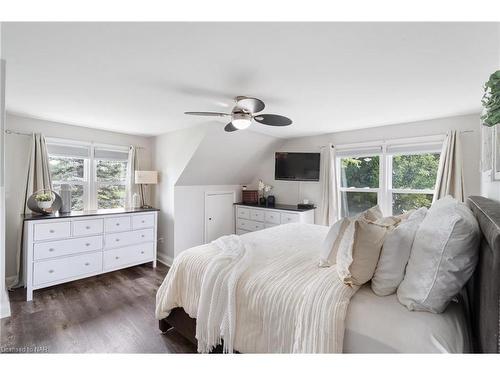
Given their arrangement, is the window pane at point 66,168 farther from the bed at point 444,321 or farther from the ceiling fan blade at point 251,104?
the bed at point 444,321

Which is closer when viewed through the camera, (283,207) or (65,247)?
(65,247)

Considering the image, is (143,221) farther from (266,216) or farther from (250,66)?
(250,66)

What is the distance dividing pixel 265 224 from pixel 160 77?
3038mm

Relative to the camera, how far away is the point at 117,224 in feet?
10.6

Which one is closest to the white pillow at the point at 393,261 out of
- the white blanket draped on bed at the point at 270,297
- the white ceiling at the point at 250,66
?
the white blanket draped on bed at the point at 270,297

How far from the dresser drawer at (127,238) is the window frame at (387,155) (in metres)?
3.27

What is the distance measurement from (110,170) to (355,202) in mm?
4364

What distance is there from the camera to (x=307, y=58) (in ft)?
4.83

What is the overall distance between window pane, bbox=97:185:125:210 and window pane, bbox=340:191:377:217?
13.2 feet

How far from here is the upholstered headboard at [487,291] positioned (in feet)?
2.44

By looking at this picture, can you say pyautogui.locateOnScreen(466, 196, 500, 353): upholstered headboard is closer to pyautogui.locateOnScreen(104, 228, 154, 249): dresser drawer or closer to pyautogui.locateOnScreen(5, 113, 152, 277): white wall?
pyautogui.locateOnScreen(104, 228, 154, 249): dresser drawer

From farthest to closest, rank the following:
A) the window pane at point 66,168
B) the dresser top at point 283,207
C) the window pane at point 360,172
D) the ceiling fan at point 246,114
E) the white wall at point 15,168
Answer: the dresser top at point 283,207 < the window pane at point 360,172 < the window pane at point 66,168 < the white wall at point 15,168 < the ceiling fan at point 246,114

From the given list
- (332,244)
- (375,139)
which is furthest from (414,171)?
(332,244)

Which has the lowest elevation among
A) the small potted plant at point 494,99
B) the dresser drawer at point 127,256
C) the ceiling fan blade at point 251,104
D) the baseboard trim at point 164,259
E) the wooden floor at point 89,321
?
the wooden floor at point 89,321
